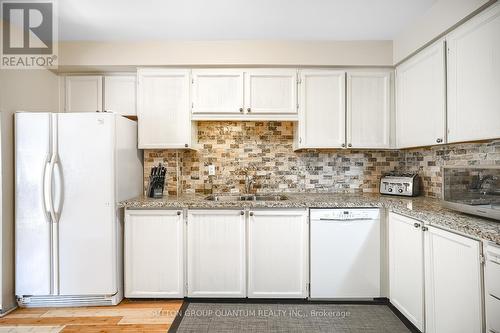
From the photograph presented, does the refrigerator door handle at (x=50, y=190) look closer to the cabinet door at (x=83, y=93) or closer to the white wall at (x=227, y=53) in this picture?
the cabinet door at (x=83, y=93)

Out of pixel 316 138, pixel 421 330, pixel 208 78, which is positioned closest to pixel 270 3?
pixel 208 78

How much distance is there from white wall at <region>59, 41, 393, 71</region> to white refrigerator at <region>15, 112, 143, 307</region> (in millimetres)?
768

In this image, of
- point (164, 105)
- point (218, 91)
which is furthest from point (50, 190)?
point (218, 91)

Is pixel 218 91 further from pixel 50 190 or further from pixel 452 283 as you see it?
pixel 452 283

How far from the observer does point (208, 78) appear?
263 centimetres

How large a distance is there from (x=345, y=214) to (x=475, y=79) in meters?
1.31

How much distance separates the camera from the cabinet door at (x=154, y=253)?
233cm

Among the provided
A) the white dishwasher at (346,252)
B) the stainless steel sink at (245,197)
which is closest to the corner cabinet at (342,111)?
the stainless steel sink at (245,197)

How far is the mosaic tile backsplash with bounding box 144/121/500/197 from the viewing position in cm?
295

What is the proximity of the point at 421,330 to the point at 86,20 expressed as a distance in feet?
11.6

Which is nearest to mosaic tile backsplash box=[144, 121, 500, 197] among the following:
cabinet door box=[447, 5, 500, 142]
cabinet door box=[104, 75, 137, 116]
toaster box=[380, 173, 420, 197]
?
toaster box=[380, 173, 420, 197]

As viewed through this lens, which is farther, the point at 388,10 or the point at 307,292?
the point at 307,292

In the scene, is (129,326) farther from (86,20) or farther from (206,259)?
(86,20)

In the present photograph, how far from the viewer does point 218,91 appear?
8.63ft
